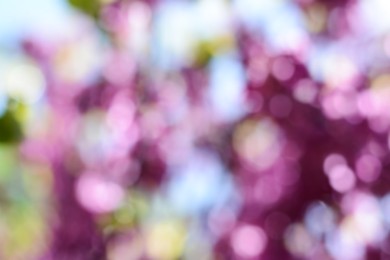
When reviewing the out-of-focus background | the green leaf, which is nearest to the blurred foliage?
the out-of-focus background

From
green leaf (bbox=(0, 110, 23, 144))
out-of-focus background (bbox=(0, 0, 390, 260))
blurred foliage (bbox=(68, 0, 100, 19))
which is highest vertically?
green leaf (bbox=(0, 110, 23, 144))

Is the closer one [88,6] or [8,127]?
[8,127]

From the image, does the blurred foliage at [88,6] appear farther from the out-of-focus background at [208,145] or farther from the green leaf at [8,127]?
the green leaf at [8,127]

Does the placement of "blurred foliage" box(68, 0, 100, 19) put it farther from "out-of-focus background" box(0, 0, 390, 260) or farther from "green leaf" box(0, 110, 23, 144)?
"green leaf" box(0, 110, 23, 144)

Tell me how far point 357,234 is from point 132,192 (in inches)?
7.7

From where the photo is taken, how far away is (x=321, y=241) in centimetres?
68

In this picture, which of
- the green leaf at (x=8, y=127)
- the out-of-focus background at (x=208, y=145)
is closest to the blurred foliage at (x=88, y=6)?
the out-of-focus background at (x=208, y=145)

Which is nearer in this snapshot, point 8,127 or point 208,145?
point 8,127

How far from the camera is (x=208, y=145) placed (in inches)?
28.4

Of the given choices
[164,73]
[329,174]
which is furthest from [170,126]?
[329,174]

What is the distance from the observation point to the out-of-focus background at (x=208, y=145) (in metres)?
0.69

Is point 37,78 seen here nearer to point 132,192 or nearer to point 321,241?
point 132,192

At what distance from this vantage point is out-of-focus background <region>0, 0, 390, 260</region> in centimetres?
69

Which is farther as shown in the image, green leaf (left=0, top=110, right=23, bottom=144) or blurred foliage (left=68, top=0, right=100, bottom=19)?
blurred foliage (left=68, top=0, right=100, bottom=19)
